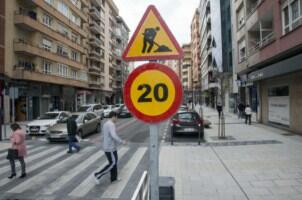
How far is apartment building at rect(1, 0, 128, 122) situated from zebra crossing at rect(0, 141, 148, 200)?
913 centimetres

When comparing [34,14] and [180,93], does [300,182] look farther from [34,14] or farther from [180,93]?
[34,14]

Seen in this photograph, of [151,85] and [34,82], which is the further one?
[34,82]

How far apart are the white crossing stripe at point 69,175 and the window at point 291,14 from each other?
10.8m

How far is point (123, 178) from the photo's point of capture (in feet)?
26.5

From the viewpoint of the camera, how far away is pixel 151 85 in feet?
10.1

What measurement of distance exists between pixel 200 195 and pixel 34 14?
107 ft

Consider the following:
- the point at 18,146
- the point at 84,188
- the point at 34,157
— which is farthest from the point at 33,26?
the point at 84,188

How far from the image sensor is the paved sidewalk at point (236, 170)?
252 inches

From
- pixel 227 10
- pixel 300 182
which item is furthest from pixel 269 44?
pixel 227 10

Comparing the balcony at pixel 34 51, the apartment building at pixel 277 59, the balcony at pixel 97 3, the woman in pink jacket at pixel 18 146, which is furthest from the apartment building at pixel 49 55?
the apartment building at pixel 277 59

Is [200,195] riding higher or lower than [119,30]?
lower

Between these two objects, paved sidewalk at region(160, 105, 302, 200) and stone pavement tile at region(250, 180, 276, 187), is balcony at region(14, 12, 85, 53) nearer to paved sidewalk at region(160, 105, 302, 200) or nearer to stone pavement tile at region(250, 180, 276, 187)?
paved sidewalk at region(160, 105, 302, 200)

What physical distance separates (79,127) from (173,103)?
47.8 ft

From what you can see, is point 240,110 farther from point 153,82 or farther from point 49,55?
point 153,82
